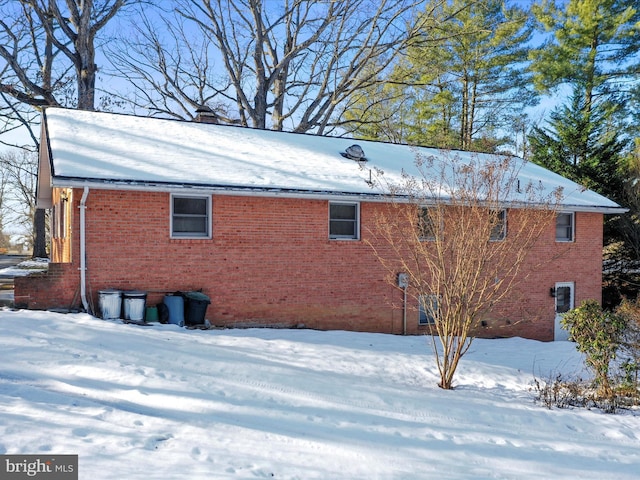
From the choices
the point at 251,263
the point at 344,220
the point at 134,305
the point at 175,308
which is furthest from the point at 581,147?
the point at 134,305

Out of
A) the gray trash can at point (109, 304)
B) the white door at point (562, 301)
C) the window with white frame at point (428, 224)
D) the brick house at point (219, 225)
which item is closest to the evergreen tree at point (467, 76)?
the white door at point (562, 301)

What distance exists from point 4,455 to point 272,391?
3259 millimetres

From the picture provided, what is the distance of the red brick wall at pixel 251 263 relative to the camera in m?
10.7

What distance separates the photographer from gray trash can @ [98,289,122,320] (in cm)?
1014

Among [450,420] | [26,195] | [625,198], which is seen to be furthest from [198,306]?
[26,195]

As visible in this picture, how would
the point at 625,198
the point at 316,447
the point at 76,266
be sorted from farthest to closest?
1. the point at 625,198
2. the point at 76,266
3. the point at 316,447

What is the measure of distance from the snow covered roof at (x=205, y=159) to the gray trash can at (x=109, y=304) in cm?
221

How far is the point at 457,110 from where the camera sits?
30141 millimetres

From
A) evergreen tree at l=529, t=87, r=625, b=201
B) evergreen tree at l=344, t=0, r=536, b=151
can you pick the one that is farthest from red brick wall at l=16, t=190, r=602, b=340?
evergreen tree at l=344, t=0, r=536, b=151

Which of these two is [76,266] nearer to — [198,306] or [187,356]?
[198,306]

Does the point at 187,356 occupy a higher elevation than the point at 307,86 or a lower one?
lower

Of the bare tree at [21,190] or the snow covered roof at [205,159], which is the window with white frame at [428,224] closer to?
the snow covered roof at [205,159]

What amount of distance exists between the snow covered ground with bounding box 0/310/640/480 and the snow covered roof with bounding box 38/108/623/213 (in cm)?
323

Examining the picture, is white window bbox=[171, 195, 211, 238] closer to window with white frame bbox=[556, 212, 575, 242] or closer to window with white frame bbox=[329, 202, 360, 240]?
window with white frame bbox=[329, 202, 360, 240]
